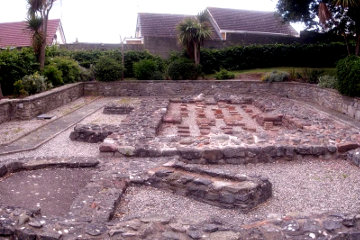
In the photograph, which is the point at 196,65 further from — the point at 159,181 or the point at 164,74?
the point at 159,181

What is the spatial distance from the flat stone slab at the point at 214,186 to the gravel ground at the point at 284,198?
0.31ft

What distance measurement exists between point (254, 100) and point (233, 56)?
636 centimetres

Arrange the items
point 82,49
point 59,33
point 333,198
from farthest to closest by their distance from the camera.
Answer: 1. point 59,33
2. point 82,49
3. point 333,198

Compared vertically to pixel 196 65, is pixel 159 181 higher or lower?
lower

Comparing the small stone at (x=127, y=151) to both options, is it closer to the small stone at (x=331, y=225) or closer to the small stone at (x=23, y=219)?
the small stone at (x=23, y=219)

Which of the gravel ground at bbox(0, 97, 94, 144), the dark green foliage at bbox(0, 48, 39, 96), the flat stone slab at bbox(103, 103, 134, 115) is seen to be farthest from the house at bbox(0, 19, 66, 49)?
the flat stone slab at bbox(103, 103, 134, 115)

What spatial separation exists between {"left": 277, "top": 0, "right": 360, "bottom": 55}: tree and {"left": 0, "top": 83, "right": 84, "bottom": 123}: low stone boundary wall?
10.0 m

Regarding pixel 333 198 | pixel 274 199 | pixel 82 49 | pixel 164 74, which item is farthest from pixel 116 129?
pixel 82 49

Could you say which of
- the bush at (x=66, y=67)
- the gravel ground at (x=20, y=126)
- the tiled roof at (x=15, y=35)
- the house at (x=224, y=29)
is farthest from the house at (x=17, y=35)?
the gravel ground at (x=20, y=126)

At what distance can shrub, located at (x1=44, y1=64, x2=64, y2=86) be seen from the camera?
15.1m

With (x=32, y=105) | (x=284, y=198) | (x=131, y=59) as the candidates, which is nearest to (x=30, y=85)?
(x=32, y=105)

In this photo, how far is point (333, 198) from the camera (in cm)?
554

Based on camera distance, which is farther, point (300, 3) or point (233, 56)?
point (233, 56)

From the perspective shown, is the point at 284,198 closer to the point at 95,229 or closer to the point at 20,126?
the point at 95,229
